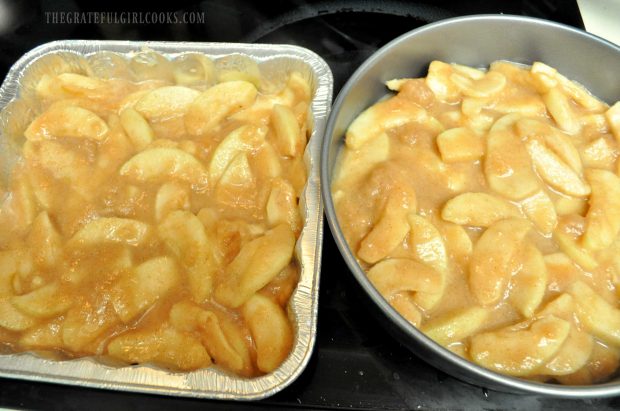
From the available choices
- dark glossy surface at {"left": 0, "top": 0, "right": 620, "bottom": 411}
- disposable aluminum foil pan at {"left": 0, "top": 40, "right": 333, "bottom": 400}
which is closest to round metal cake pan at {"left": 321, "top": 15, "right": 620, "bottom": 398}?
disposable aluminum foil pan at {"left": 0, "top": 40, "right": 333, "bottom": 400}

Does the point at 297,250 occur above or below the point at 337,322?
above

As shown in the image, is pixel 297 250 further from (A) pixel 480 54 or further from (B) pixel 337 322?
(A) pixel 480 54

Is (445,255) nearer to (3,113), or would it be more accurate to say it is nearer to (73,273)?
(73,273)

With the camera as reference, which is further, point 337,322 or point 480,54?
point 480,54

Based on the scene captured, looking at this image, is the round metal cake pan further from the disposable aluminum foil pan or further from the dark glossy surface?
the dark glossy surface

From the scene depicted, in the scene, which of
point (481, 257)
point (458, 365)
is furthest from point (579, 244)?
point (458, 365)

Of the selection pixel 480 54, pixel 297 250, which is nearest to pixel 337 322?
pixel 297 250
